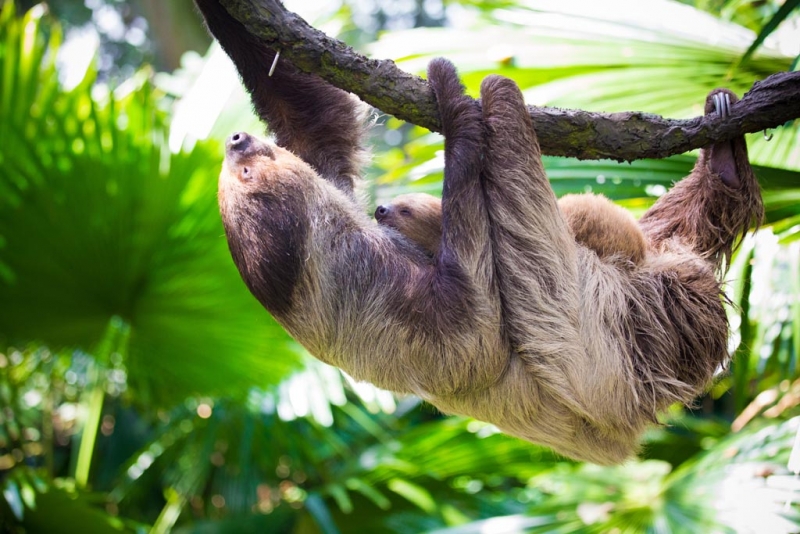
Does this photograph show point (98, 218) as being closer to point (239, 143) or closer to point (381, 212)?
point (239, 143)

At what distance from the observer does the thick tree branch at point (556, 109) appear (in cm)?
256

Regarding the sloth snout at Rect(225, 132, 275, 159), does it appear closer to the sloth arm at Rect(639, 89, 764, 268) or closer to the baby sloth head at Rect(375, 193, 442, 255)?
the baby sloth head at Rect(375, 193, 442, 255)

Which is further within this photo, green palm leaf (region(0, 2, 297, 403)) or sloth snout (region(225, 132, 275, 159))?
green palm leaf (region(0, 2, 297, 403))

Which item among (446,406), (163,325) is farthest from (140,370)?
(446,406)

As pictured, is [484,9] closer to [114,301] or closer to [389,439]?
[114,301]

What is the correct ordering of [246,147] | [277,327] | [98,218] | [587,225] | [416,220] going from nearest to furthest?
[246,147]
[587,225]
[416,220]
[98,218]
[277,327]

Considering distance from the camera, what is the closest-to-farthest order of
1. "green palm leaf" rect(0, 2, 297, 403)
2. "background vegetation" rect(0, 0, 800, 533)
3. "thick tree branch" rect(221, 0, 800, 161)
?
"thick tree branch" rect(221, 0, 800, 161), "background vegetation" rect(0, 0, 800, 533), "green palm leaf" rect(0, 2, 297, 403)

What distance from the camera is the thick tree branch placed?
256 centimetres

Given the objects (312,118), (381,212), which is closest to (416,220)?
(381,212)

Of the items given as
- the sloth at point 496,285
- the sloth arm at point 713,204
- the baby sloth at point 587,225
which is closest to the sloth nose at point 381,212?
the baby sloth at point 587,225

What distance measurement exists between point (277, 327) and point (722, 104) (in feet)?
9.34

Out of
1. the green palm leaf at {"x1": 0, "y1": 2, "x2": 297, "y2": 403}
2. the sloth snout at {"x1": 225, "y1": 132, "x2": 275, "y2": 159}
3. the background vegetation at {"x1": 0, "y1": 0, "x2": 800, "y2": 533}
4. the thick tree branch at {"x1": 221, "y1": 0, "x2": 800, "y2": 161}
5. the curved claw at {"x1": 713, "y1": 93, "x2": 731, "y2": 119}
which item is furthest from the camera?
the green palm leaf at {"x1": 0, "y1": 2, "x2": 297, "y2": 403}

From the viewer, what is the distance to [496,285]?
286 cm

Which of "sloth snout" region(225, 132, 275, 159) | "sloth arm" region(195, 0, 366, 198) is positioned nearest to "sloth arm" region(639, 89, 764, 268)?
"sloth arm" region(195, 0, 366, 198)
